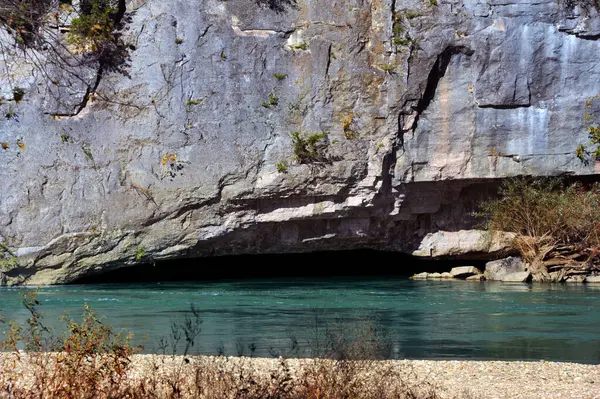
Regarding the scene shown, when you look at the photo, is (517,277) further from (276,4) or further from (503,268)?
(276,4)

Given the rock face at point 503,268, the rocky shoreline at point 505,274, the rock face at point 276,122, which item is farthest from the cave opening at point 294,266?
the rock face at point 276,122

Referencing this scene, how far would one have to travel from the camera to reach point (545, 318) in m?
12.2

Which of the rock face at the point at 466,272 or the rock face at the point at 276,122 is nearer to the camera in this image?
the rock face at the point at 276,122

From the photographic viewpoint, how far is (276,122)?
59.9 feet

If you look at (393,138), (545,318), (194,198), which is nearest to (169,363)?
(545,318)

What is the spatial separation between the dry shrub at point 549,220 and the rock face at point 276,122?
0.57 m

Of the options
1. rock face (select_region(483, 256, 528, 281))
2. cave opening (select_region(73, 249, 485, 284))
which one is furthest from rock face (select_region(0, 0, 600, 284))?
cave opening (select_region(73, 249, 485, 284))

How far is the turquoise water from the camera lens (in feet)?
31.3

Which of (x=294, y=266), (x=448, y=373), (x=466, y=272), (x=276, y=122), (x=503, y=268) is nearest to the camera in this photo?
(x=448, y=373)

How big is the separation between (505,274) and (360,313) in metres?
7.24

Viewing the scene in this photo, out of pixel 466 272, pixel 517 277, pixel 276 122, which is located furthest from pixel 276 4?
pixel 517 277

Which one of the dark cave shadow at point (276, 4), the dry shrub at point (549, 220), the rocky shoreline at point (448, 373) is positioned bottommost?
the rocky shoreline at point (448, 373)

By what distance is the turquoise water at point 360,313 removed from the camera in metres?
9.54

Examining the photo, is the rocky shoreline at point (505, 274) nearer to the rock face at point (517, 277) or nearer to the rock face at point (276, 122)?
the rock face at point (517, 277)
